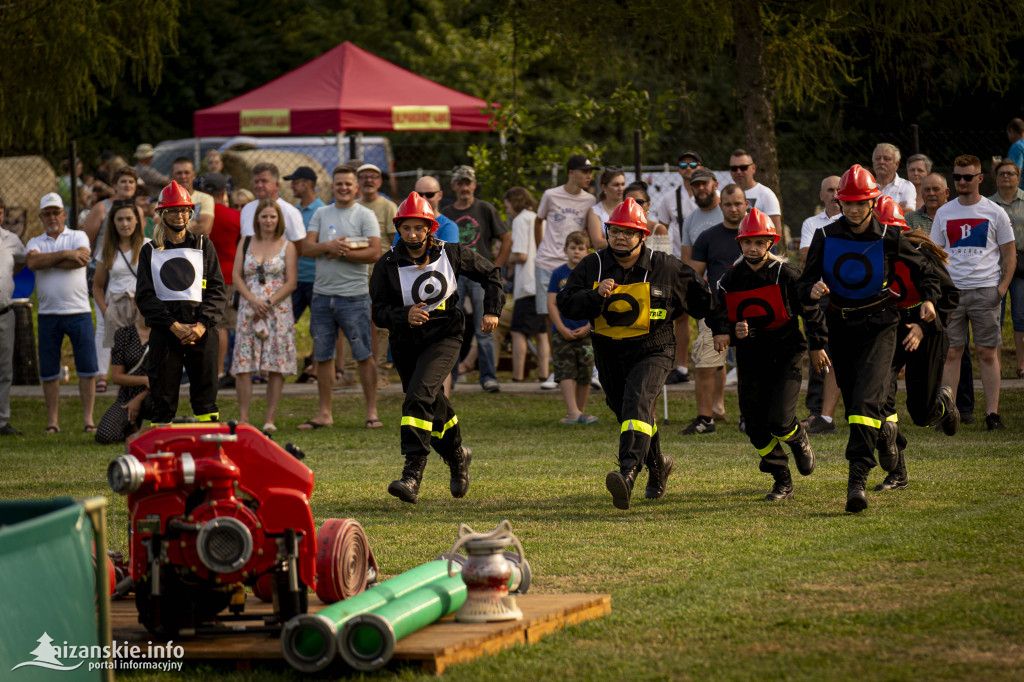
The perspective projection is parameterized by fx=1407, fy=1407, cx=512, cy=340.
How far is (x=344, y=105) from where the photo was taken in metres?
22.7

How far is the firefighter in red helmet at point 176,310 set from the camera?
10969mm

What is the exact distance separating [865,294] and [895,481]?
4.72 feet

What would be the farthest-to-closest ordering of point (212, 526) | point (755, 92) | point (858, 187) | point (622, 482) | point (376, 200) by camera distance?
point (755, 92), point (376, 200), point (858, 187), point (622, 482), point (212, 526)

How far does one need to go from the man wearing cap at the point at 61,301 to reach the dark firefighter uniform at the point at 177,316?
3.43 meters

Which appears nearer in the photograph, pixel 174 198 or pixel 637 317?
pixel 637 317

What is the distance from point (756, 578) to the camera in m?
7.09

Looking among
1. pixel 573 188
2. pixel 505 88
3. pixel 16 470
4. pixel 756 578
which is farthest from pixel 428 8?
pixel 756 578

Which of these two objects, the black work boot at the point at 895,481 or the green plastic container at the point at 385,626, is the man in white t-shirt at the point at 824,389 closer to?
the black work boot at the point at 895,481

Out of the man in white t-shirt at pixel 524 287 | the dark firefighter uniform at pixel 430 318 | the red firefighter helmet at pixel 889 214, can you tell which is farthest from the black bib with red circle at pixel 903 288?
the man in white t-shirt at pixel 524 287

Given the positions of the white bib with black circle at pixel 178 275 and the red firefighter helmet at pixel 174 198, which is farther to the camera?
the white bib with black circle at pixel 178 275

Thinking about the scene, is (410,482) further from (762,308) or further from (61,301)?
(61,301)

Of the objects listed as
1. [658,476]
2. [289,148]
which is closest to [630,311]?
[658,476]

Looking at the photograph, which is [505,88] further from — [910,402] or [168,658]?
[168,658]

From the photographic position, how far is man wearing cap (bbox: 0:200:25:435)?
46.5 feet
